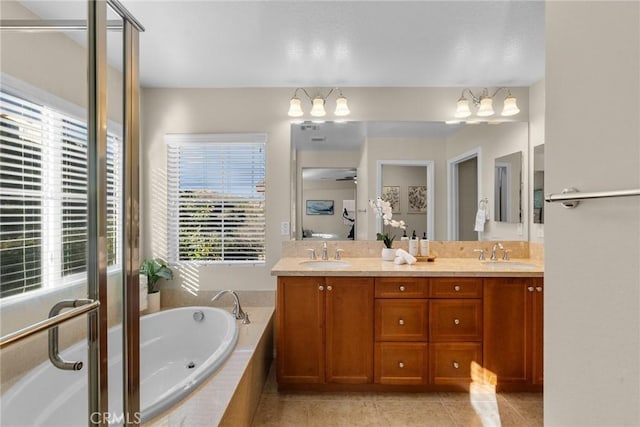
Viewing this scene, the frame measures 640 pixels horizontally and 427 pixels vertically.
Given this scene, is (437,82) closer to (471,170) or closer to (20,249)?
(471,170)

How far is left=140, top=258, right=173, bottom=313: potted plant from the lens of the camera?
276 centimetres

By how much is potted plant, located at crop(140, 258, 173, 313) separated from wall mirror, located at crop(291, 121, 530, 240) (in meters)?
1.17

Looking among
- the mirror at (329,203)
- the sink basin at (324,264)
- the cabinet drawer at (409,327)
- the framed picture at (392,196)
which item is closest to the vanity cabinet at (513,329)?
the cabinet drawer at (409,327)

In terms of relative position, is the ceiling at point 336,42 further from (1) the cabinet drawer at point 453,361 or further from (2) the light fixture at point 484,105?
(1) the cabinet drawer at point 453,361

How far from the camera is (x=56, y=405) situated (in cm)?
138

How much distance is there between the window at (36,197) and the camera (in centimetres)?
121

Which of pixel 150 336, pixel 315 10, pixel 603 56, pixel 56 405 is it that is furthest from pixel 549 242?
pixel 150 336

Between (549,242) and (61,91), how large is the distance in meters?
1.85

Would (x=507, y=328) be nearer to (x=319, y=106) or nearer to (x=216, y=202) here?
(x=319, y=106)

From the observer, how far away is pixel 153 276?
9.11 feet

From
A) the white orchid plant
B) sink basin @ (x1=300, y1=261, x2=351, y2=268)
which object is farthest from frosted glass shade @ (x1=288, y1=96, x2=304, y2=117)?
sink basin @ (x1=300, y1=261, x2=351, y2=268)

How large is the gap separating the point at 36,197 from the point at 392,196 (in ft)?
7.78

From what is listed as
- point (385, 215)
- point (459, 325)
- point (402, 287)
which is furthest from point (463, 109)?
point (459, 325)

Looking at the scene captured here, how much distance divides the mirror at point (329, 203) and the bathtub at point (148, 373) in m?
1.04
